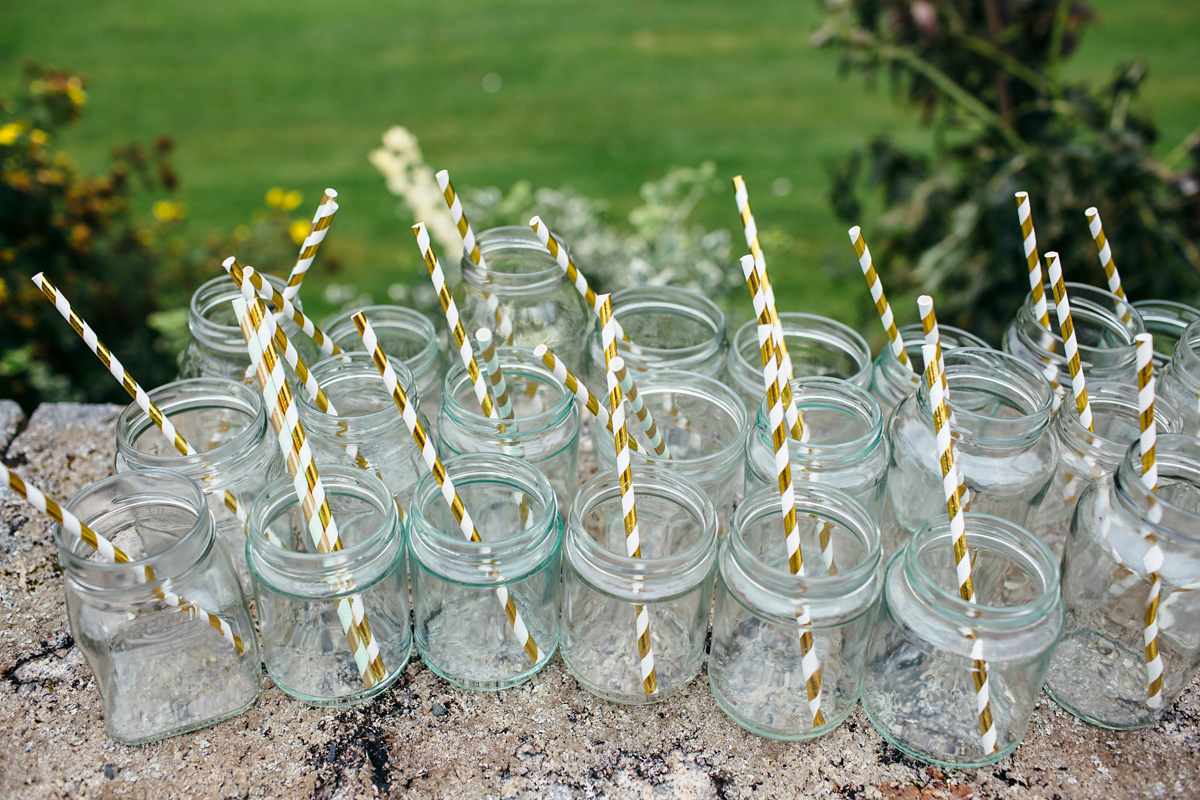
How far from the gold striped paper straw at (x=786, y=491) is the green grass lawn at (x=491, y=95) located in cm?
349

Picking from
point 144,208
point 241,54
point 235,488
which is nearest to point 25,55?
point 241,54

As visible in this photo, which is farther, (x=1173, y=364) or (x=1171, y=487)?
(x=1173, y=364)

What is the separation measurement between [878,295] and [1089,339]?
0.61 metres

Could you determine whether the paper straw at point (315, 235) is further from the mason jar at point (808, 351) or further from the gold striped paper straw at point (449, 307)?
the mason jar at point (808, 351)

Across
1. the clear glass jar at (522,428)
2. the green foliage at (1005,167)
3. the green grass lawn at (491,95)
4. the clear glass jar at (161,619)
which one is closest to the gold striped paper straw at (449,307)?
the clear glass jar at (522,428)

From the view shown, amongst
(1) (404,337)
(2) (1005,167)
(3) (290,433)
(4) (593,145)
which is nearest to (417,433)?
(3) (290,433)

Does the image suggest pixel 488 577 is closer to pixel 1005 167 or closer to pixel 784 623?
pixel 784 623

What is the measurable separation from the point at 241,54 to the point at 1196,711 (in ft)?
23.1

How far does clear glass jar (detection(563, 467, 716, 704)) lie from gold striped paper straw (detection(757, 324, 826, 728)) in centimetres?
14

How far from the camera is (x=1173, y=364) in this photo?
1999 mm

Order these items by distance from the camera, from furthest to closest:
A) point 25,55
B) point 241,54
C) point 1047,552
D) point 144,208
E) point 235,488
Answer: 1. point 241,54
2. point 25,55
3. point 144,208
4. point 235,488
5. point 1047,552

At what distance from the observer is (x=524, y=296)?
7.25ft

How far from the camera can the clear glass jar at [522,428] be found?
189cm

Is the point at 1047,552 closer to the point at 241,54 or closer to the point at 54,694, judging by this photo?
the point at 54,694
